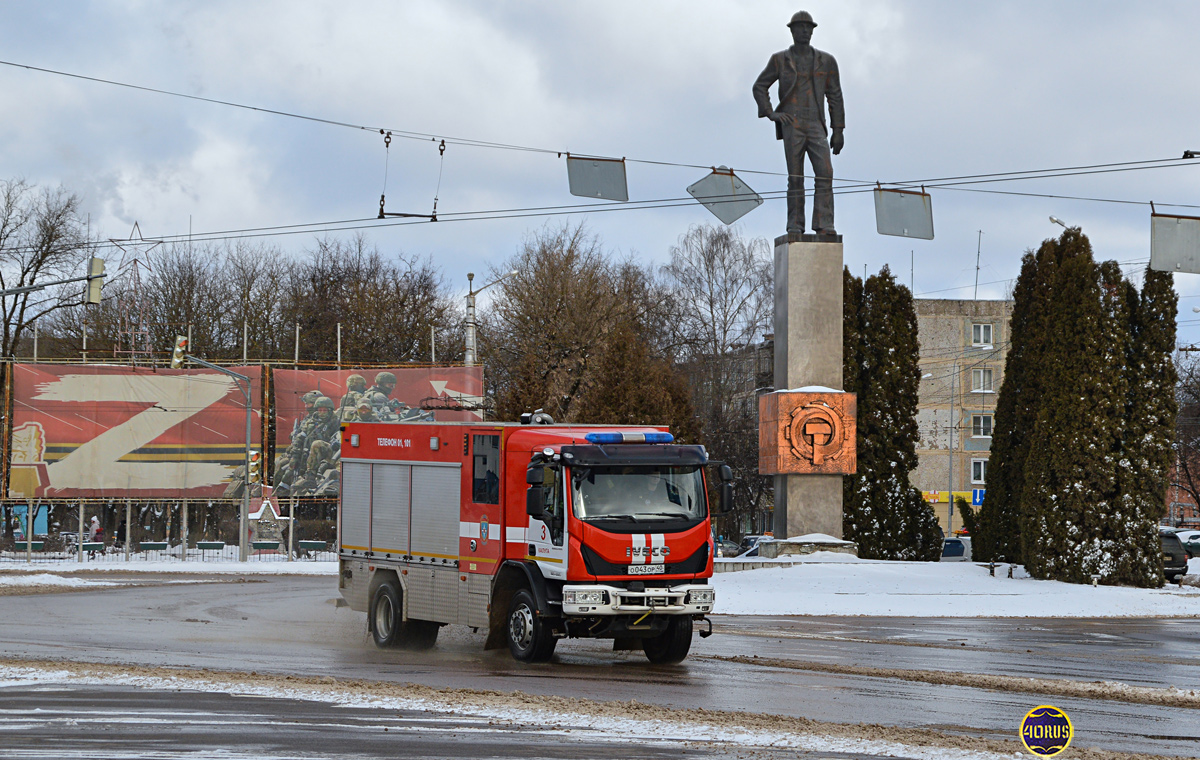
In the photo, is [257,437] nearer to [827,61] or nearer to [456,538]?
[827,61]

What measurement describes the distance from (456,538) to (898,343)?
23.7 m

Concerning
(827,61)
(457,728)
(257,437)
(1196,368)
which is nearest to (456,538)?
(457,728)

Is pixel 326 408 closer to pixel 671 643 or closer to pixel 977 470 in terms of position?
pixel 671 643

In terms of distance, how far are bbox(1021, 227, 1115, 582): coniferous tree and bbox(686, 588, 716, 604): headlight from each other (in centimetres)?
1696

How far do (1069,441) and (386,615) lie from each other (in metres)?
18.1

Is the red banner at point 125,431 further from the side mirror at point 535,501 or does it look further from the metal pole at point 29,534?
the side mirror at point 535,501

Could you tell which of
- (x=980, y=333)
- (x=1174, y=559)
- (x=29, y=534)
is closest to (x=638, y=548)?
(x=1174, y=559)

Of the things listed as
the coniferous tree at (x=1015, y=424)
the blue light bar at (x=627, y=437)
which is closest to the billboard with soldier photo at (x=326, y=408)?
the coniferous tree at (x=1015, y=424)

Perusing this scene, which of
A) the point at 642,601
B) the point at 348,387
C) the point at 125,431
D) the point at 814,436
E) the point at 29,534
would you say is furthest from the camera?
the point at 348,387

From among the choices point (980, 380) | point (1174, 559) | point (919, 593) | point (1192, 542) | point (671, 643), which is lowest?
point (1192, 542)

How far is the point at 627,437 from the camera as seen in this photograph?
16.0 meters

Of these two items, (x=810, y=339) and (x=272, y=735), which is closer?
(x=272, y=735)

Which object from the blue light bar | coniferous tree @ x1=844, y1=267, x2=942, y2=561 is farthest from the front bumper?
coniferous tree @ x1=844, y1=267, x2=942, y2=561

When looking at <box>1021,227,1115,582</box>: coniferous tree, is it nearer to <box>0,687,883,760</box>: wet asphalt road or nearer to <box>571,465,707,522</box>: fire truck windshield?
<box>571,465,707,522</box>: fire truck windshield
